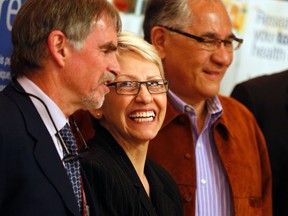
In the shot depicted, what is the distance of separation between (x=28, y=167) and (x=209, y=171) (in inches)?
45.1

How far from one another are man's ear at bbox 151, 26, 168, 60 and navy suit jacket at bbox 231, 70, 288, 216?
0.65 metres

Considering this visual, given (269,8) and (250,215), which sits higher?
(269,8)

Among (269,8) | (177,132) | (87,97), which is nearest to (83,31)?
(87,97)

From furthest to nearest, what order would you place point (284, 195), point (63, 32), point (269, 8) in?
1. point (269, 8)
2. point (284, 195)
3. point (63, 32)

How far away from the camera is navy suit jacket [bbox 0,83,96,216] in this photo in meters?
1.82

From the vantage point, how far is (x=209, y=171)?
282 centimetres

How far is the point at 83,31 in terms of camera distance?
1979 mm

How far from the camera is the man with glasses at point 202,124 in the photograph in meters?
2.79

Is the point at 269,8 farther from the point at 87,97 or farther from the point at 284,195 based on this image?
the point at 87,97

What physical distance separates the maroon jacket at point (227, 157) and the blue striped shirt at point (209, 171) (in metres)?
0.03

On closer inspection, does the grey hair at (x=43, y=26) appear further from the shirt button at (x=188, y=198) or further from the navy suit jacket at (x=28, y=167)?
the shirt button at (x=188, y=198)

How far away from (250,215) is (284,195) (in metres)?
0.48

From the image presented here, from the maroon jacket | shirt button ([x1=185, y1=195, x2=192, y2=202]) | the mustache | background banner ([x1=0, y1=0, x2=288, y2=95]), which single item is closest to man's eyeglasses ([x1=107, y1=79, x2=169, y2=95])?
the mustache

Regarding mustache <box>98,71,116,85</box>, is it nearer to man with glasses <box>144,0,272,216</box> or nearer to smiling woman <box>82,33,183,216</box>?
smiling woman <box>82,33,183,216</box>
